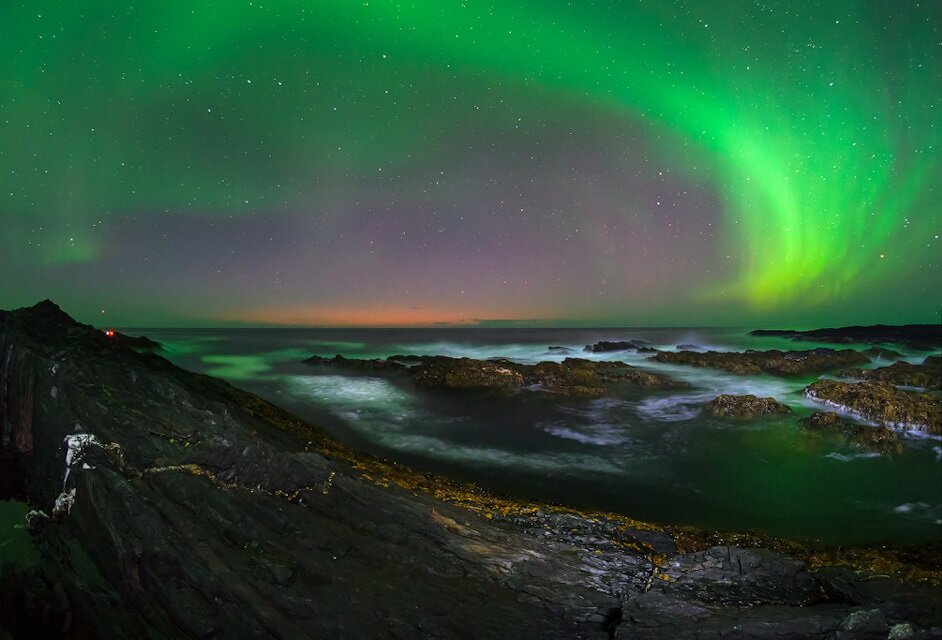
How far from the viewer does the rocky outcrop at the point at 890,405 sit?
10.2 metres

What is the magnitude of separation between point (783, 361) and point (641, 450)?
10.3 meters

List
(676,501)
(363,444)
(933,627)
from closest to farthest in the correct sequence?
(933,627) → (676,501) → (363,444)

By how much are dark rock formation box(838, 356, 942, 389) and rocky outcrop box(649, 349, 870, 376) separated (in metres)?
1.09

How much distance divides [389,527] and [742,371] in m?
17.2

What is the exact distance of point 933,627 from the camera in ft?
10.8

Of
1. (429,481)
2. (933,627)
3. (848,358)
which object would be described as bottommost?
(429,481)

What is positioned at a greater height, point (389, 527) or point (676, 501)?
point (389, 527)

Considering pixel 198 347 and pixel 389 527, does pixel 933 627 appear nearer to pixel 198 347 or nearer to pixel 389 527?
pixel 389 527

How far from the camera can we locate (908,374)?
534 inches

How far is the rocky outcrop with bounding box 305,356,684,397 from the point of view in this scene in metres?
15.4

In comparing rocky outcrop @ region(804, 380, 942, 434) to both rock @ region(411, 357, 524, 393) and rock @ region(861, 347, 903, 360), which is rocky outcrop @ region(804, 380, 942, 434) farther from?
rock @ region(411, 357, 524, 393)

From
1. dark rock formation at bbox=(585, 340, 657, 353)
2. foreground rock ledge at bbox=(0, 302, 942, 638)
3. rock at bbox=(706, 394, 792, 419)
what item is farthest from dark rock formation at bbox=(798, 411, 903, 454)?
dark rock formation at bbox=(585, 340, 657, 353)

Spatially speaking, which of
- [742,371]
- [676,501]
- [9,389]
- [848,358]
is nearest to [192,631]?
[9,389]

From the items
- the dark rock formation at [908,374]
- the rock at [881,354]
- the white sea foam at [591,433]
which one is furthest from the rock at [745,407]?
the rock at [881,354]
